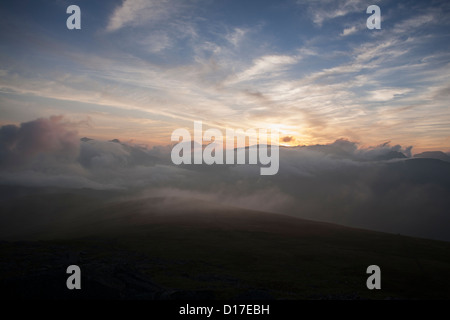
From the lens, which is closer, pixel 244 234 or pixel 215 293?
pixel 215 293

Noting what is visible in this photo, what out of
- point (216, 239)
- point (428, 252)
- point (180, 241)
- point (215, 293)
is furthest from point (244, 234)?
point (215, 293)

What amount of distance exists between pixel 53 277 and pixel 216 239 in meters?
99.7

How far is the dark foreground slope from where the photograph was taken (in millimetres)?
39219

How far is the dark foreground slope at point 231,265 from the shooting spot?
3922cm

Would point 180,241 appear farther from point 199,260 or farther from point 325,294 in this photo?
point 325,294

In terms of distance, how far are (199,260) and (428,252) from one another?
8908 centimetres

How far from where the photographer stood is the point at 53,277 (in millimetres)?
38031

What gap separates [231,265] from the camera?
8338 cm

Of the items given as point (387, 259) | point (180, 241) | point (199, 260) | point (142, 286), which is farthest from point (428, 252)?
point (142, 286)

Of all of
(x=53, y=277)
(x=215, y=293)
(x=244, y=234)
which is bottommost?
(x=244, y=234)
